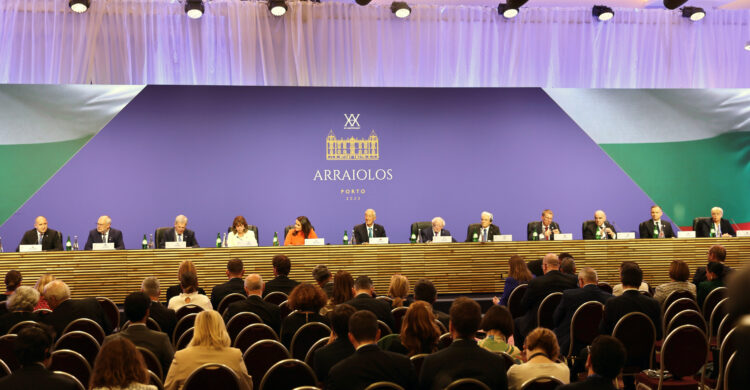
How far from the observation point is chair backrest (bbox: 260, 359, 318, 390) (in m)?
3.29

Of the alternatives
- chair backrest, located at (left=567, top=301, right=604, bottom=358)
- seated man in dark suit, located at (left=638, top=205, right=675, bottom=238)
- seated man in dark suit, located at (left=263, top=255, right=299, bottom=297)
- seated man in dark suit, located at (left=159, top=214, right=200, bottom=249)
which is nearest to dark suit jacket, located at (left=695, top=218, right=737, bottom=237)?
seated man in dark suit, located at (left=638, top=205, right=675, bottom=238)

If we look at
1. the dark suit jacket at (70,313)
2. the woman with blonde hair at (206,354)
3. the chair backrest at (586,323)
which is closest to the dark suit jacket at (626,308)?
the chair backrest at (586,323)

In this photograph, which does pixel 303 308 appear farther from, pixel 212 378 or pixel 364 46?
pixel 364 46

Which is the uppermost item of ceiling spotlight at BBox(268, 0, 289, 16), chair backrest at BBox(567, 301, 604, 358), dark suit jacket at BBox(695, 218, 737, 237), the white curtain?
ceiling spotlight at BBox(268, 0, 289, 16)

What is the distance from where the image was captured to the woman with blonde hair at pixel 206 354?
3451mm

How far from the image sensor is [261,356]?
12.5 feet

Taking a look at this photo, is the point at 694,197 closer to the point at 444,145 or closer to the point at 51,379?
the point at 444,145

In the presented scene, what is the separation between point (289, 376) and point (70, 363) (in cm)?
126

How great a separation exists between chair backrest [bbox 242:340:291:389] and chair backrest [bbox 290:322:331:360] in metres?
0.50

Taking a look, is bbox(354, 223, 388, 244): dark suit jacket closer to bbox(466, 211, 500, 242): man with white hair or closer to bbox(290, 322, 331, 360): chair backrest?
bbox(466, 211, 500, 242): man with white hair

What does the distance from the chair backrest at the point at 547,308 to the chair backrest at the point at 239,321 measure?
2306mm

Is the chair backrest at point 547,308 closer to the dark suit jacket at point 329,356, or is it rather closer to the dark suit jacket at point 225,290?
the dark suit jacket at point 329,356

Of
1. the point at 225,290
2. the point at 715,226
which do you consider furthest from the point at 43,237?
the point at 715,226

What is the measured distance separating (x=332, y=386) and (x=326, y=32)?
7849 mm
